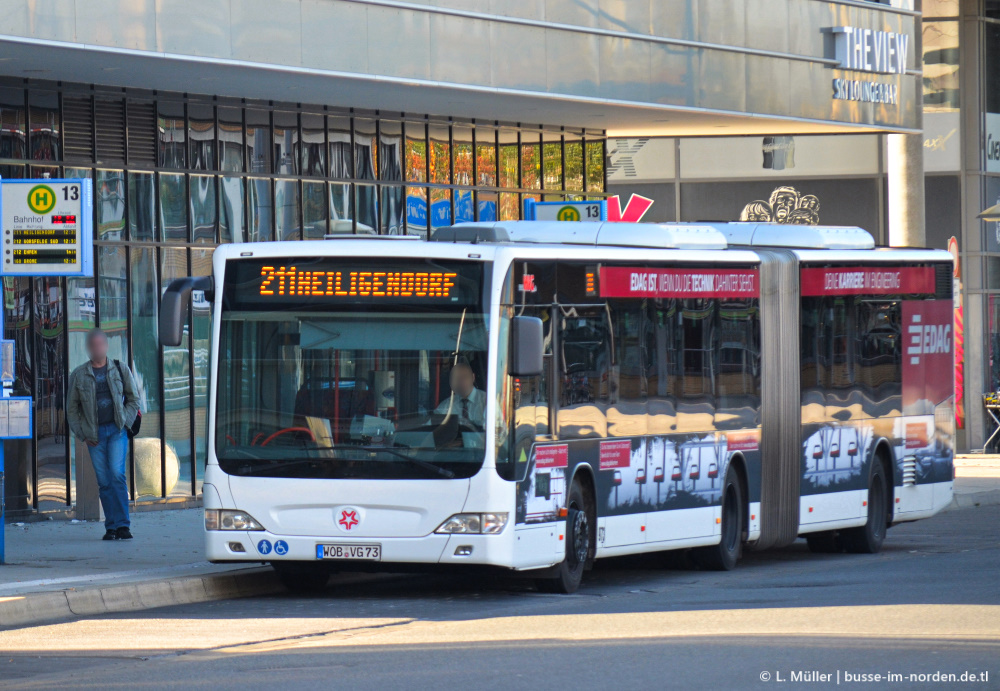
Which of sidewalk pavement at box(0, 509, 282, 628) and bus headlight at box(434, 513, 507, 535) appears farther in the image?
bus headlight at box(434, 513, 507, 535)

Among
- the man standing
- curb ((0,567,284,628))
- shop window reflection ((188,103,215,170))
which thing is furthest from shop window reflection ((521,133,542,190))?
curb ((0,567,284,628))

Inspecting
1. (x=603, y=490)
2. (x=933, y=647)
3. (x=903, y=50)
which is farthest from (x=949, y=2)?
(x=933, y=647)

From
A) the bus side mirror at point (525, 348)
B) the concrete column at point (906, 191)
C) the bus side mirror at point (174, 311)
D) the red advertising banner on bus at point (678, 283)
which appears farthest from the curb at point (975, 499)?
the bus side mirror at point (174, 311)

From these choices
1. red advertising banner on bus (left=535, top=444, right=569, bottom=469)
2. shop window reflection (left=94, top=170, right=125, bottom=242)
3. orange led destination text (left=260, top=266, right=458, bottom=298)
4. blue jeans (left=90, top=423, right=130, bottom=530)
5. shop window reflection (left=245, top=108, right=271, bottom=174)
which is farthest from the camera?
shop window reflection (left=245, top=108, right=271, bottom=174)

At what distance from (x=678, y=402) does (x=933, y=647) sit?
5195mm

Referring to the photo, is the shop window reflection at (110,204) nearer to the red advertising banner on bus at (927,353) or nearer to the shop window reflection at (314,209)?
the shop window reflection at (314,209)

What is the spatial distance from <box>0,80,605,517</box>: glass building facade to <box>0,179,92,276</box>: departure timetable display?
9.75 ft

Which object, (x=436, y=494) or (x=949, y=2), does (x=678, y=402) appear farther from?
(x=949, y=2)

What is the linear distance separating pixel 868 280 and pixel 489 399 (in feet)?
21.3

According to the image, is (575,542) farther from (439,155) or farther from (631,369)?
(439,155)

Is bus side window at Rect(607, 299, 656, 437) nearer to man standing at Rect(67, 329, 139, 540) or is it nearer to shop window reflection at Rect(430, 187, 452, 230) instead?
man standing at Rect(67, 329, 139, 540)

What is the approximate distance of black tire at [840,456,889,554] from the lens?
17475 mm

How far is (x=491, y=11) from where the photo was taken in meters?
21.6

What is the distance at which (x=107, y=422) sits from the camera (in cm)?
1630
